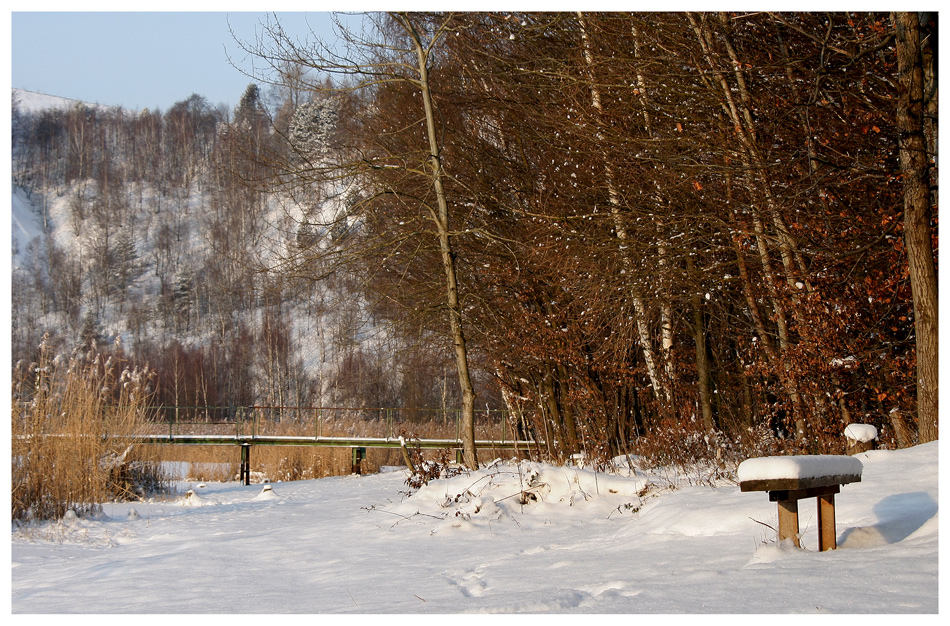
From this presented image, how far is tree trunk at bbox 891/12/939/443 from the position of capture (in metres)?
5.85

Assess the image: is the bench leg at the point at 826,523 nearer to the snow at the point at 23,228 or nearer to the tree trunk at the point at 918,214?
the tree trunk at the point at 918,214

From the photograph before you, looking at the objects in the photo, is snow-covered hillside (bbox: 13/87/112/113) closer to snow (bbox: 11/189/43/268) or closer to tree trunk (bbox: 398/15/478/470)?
snow (bbox: 11/189/43/268)

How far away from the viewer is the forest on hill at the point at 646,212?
7.18 m

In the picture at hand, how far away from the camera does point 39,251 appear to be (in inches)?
2256

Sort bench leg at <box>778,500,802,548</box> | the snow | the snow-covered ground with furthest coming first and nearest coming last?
1. the snow
2. bench leg at <box>778,500,802,548</box>
3. the snow-covered ground

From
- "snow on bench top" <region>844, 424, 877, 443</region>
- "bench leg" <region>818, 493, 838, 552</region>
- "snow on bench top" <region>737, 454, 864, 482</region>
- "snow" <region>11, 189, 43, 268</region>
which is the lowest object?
"bench leg" <region>818, 493, 838, 552</region>

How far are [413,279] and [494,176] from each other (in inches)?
79.0

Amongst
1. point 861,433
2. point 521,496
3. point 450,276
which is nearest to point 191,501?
point 450,276

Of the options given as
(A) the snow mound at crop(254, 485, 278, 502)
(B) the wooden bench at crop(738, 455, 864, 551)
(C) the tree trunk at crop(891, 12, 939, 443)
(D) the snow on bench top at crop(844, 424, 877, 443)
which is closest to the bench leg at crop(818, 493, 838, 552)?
(B) the wooden bench at crop(738, 455, 864, 551)

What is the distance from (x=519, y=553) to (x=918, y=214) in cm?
393

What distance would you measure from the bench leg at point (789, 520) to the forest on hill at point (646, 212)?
318 centimetres

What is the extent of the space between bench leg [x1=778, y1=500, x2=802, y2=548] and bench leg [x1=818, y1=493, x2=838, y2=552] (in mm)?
109

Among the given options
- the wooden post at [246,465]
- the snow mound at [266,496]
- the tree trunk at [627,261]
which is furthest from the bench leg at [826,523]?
the wooden post at [246,465]

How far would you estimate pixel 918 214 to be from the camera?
19.2 feet
